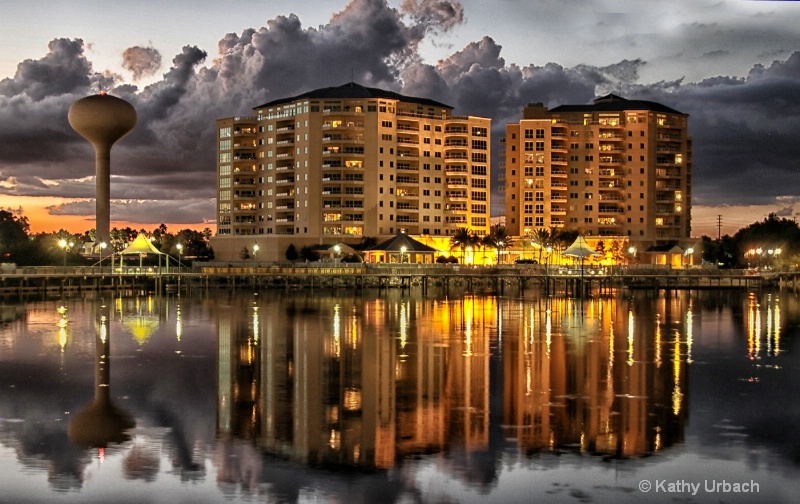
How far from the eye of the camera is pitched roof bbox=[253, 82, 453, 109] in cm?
13200

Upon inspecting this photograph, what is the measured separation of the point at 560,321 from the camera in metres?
61.3

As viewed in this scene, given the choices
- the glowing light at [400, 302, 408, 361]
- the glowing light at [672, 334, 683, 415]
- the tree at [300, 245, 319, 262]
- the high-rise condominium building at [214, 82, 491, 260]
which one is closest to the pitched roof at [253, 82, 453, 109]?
the high-rise condominium building at [214, 82, 491, 260]

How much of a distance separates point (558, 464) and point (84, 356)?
25.8m

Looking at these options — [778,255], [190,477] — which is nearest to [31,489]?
[190,477]

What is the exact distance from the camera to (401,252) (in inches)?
4631

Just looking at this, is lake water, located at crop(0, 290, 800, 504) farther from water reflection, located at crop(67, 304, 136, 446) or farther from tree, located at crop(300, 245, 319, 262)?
tree, located at crop(300, 245, 319, 262)

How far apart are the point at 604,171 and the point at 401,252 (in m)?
39.7

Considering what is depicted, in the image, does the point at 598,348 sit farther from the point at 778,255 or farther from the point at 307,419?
the point at 778,255

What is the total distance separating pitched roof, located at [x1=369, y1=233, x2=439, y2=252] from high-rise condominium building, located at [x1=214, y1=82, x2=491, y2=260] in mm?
10151

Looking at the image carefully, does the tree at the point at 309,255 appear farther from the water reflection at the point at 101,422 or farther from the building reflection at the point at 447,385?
the water reflection at the point at 101,422

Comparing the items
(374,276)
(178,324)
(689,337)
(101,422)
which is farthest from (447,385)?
(374,276)

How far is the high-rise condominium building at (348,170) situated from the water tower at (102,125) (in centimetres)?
1766

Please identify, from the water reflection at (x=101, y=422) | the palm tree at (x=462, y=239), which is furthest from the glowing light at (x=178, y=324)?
the palm tree at (x=462, y=239)

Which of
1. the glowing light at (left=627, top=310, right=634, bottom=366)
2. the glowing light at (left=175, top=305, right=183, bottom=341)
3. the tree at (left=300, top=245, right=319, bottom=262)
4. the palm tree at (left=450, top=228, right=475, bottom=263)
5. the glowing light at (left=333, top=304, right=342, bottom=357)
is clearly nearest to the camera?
the glowing light at (left=627, top=310, right=634, bottom=366)
